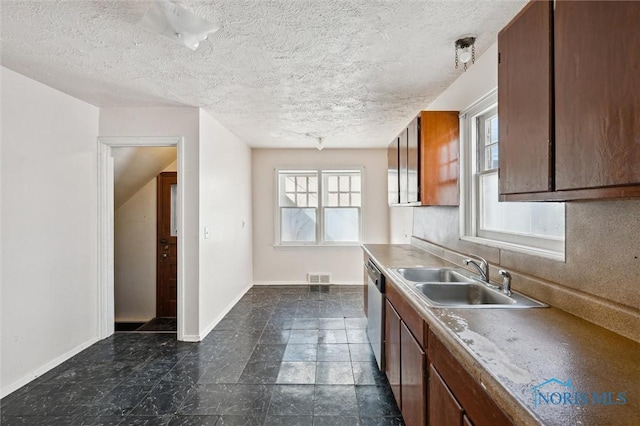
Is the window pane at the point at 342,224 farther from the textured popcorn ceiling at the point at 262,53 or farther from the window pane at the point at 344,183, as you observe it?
the textured popcorn ceiling at the point at 262,53

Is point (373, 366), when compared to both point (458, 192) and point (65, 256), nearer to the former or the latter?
point (458, 192)

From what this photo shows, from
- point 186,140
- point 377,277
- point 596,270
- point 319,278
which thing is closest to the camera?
point 596,270

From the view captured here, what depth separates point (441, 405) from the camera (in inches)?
49.0

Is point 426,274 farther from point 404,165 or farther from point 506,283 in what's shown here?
point 404,165

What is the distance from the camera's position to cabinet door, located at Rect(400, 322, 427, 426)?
1.46m

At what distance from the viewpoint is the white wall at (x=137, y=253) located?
15.6 ft

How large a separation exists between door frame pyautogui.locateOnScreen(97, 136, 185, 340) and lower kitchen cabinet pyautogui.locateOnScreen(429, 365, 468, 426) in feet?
8.71

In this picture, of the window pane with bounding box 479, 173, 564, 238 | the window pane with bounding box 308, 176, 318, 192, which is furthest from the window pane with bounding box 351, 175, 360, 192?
the window pane with bounding box 479, 173, 564, 238

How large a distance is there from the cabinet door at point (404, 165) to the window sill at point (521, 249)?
83 centimetres

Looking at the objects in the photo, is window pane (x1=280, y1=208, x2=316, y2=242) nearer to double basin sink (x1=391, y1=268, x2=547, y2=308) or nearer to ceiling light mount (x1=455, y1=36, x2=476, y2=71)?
double basin sink (x1=391, y1=268, x2=547, y2=308)

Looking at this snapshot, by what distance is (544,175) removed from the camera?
107cm

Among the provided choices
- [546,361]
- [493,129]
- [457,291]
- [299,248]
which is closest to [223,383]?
[457,291]

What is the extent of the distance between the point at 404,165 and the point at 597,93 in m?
2.17

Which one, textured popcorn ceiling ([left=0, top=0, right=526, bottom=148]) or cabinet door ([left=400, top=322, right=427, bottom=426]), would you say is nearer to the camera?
cabinet door ([left=400, top=322, right=427, bottom=426])
